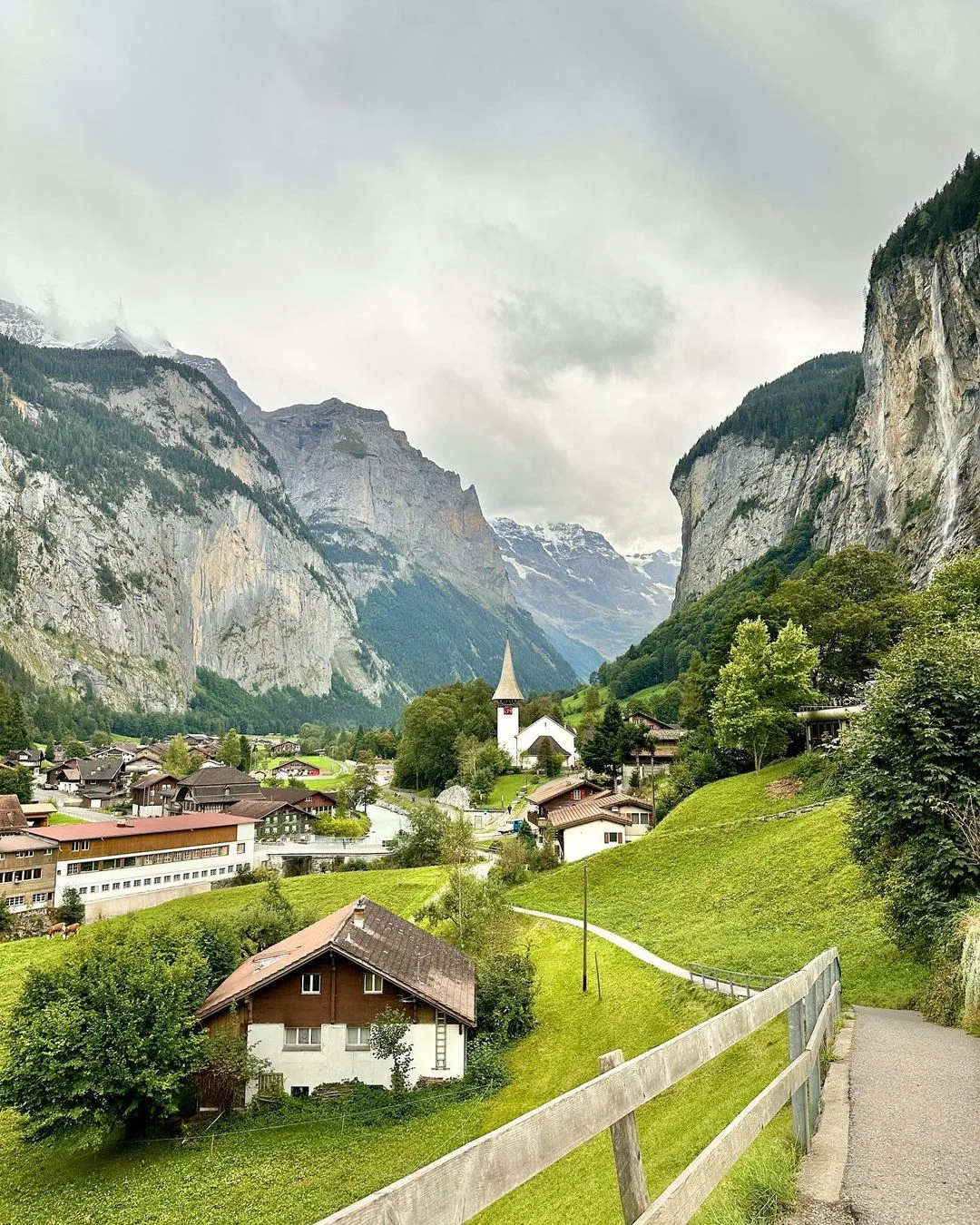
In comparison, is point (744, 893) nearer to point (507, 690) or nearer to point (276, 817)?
point (276, 817)

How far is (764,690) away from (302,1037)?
4151 centimetres

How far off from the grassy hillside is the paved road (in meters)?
10.5

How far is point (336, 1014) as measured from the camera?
1176 inches

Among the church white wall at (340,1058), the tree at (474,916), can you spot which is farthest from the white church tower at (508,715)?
the church white wall at (340,1058)

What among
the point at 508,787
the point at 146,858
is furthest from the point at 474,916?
the point at 508,787

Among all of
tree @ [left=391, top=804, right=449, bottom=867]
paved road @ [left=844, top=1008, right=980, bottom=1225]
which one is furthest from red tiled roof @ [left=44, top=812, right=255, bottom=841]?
paved road @ [left=844, top=1008, right=980, bottom=1225]

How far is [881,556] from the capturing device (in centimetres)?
7256

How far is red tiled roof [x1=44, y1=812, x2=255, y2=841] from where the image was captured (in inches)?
2640

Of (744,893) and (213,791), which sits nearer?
(744,893)

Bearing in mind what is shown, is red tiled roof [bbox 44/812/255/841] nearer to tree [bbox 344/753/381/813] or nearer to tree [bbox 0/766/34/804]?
tree [bbox 344/753/381/813]

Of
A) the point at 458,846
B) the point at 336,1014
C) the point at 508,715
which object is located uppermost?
the point at 508,715

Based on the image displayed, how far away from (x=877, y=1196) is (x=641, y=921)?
3992 cm

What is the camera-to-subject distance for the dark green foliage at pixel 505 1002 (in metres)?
33.0

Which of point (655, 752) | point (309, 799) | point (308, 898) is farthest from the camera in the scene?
point (309, 799)
